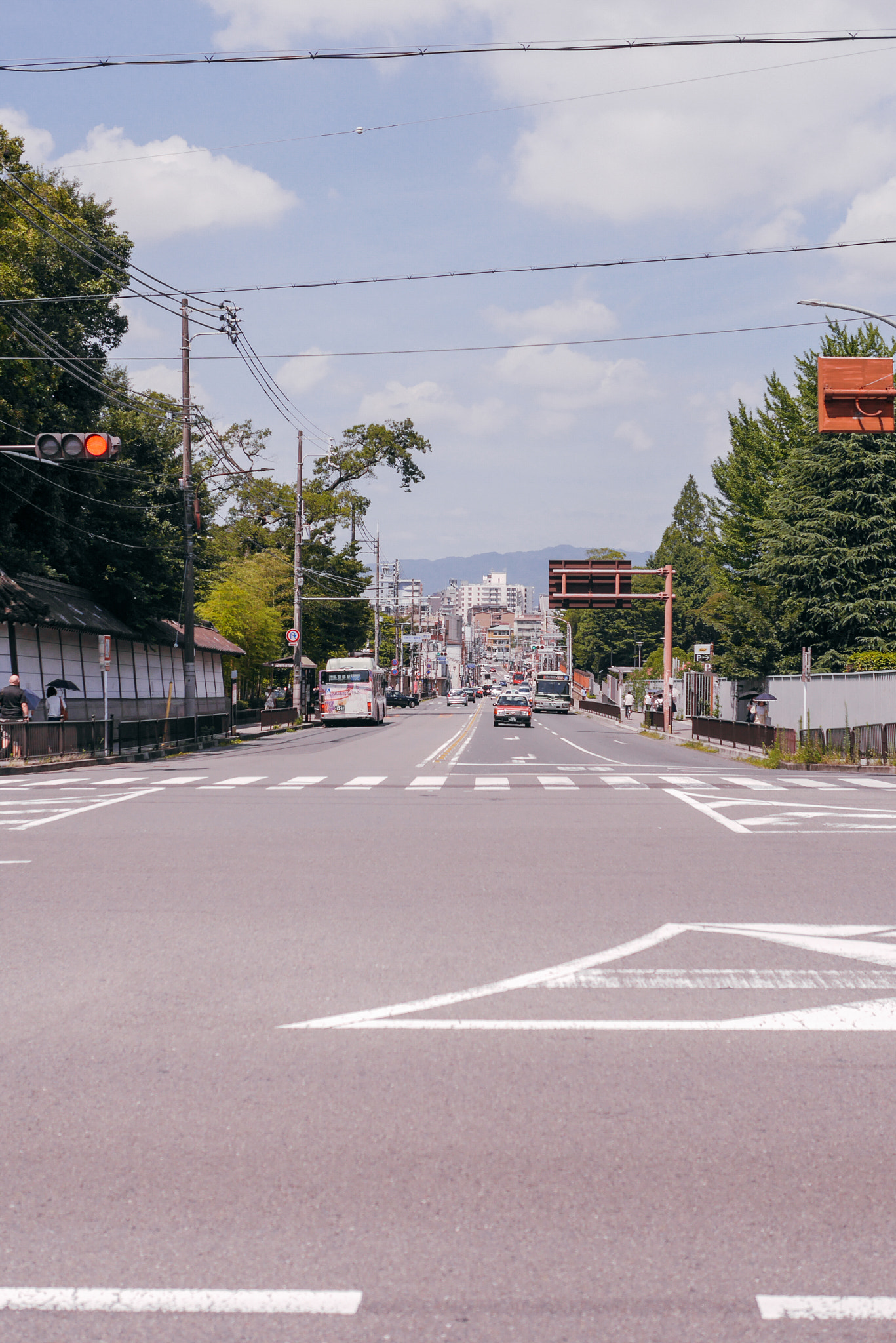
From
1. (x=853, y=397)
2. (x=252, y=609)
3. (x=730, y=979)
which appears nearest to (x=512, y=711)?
(x=252, y=609)

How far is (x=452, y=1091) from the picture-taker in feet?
16.6

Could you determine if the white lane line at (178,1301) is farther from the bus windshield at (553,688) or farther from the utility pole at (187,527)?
the bus windshield at (553,688)

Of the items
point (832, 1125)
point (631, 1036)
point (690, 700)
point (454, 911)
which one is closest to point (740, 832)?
point (454, 911)

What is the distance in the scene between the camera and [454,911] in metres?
8.95

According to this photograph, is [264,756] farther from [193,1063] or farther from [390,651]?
[390,651]

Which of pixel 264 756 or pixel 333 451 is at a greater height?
pixel 333 451

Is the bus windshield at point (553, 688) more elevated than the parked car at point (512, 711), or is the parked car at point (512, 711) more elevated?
the bus windshield at point (553, 688)

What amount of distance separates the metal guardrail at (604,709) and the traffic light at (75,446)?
2039 inches

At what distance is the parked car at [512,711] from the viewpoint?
59.1 m

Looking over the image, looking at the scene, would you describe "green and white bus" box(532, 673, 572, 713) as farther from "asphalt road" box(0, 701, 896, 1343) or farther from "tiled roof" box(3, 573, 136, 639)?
"asphalt road" box(0, 701, 896, 1343)

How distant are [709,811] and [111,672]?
36.4 m

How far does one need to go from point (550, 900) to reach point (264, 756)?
2336 cm

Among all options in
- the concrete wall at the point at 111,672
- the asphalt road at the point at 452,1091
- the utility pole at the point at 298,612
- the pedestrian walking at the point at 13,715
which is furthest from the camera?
the utility pole at the point at 298,612

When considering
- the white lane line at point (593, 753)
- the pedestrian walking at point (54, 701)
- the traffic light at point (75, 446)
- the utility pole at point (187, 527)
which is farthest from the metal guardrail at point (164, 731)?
the white lane line at point (593, 753)
